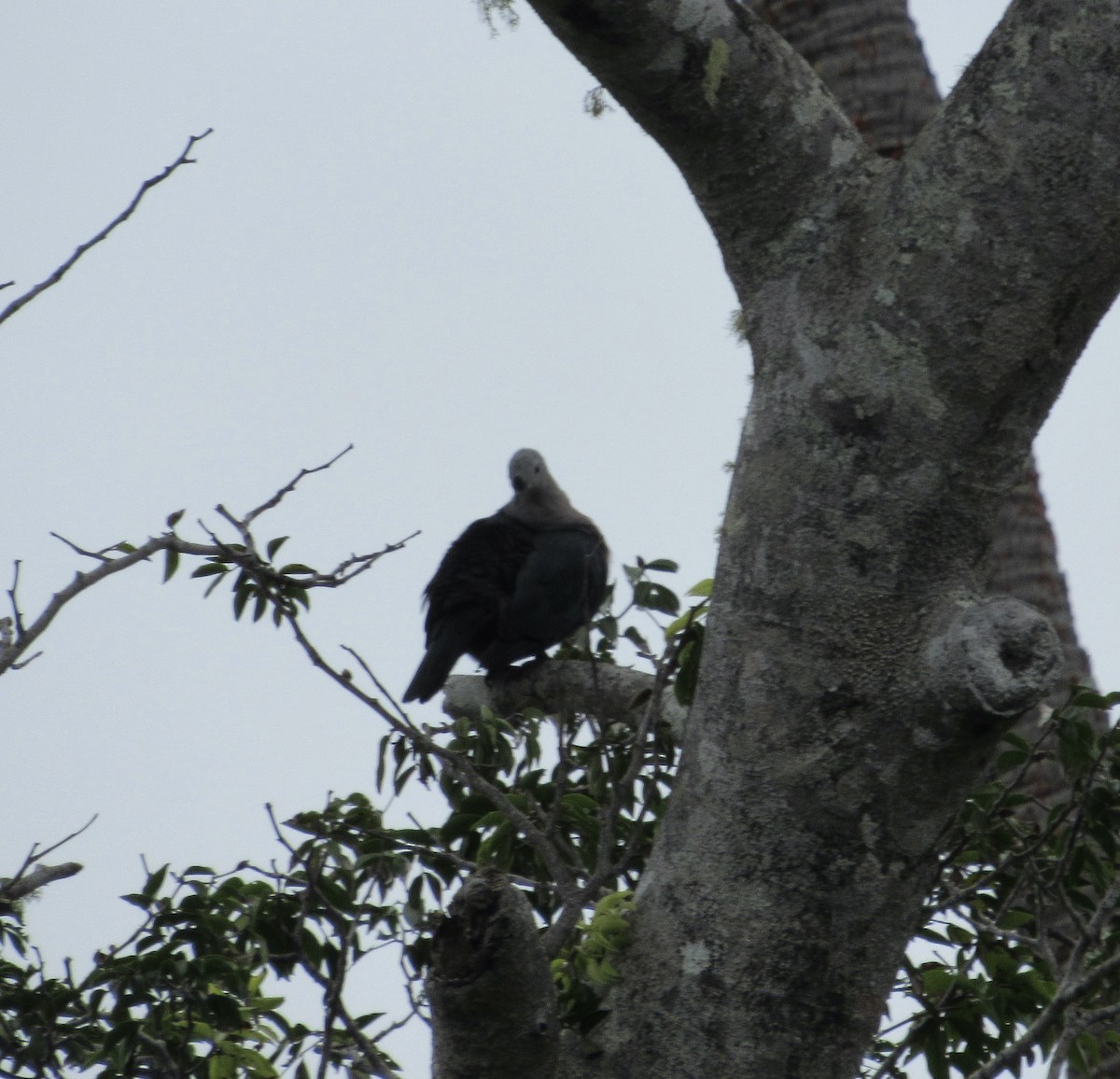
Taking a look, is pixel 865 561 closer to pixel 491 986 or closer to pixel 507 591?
pixel 491 986

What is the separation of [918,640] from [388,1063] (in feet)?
3.83

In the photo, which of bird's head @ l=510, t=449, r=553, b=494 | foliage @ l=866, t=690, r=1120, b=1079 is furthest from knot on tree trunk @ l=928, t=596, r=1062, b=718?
bird's head @ l=510, t=449, r=553, b=494

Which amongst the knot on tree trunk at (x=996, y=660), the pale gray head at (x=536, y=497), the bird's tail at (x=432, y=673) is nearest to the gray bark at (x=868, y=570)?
the knot on tree trunk at (x=996, y=660)

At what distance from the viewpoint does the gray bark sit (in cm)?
169

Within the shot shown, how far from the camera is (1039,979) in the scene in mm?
2250

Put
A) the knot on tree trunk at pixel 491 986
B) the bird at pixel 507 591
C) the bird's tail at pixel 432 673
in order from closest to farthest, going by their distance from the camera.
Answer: the knot on tree trunk at pixel 491 986 → the bird at pixel 507 591 → the bird's tail at pixel 432 673

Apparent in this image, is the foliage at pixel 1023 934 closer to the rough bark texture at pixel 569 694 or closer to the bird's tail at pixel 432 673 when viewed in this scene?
the rough bark texture at pixel 569 694

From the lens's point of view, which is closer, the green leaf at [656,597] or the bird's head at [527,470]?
the green leaf at [656,597]

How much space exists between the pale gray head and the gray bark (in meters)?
3.97

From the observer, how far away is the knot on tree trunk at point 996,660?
1.60 metres

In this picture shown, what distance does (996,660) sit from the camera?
1.62 m

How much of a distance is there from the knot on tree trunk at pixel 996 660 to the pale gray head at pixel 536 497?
414 cm

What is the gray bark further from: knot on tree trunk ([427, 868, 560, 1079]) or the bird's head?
the bird's head

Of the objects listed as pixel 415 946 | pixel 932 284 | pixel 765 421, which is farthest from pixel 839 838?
pixel 415 946
